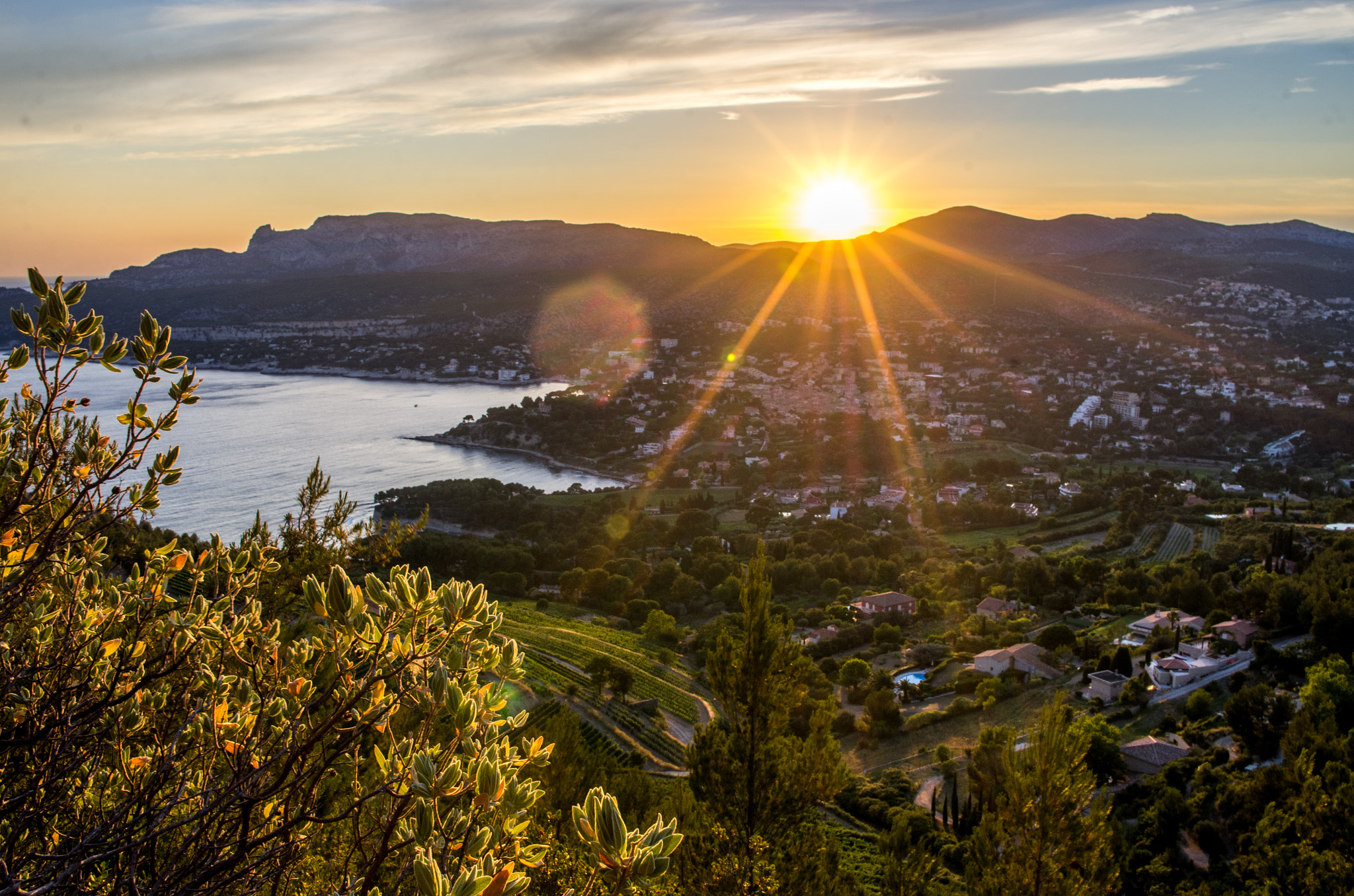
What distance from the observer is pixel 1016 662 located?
1466cm

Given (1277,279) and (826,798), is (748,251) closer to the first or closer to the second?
(1277,279)

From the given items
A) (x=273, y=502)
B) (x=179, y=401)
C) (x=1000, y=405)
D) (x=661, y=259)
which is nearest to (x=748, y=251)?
(x=661, y=259)

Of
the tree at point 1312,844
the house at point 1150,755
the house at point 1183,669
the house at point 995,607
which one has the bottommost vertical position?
the house at point 995,607

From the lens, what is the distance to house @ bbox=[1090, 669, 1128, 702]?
1327cm

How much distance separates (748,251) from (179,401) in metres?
85.0

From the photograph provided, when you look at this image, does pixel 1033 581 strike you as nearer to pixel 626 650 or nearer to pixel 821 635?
pixel 821 635

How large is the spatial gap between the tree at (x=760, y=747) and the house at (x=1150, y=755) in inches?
320

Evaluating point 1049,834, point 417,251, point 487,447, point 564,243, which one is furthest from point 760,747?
point 417,251

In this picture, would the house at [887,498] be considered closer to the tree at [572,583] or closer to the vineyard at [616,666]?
the tree at [572,583]

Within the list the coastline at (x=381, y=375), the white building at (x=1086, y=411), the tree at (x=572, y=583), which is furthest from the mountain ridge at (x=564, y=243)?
the tree at (x=572, y=583)

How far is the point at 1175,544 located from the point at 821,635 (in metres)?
12.0

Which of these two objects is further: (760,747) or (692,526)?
(692,526)

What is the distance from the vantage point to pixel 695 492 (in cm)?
2909

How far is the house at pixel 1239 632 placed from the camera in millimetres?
14664
